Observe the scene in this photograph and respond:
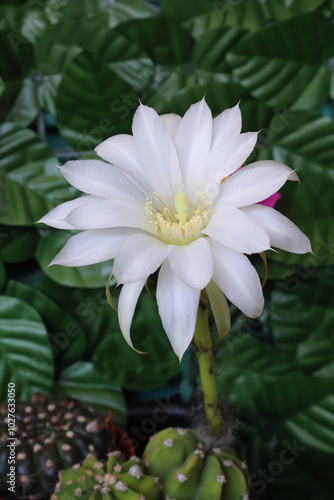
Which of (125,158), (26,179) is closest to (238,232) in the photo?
(125,158)

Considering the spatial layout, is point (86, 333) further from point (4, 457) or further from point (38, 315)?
point (4, 457)

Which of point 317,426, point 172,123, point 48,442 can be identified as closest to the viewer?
point 172,123

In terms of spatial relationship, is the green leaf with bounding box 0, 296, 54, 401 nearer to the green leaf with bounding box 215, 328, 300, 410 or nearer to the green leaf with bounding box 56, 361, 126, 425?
the green leaf with bounding box 56, 361, 126, 425

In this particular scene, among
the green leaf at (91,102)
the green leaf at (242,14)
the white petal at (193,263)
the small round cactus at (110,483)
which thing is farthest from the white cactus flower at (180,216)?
the green leaf at (242,14)

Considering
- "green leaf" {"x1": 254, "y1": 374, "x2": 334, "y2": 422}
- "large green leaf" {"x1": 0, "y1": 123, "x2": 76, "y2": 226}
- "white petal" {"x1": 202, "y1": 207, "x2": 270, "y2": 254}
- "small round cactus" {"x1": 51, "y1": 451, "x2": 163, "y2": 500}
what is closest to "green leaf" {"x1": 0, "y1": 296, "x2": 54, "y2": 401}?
"large green leaf" {"x1": 0, "y1": 123, "x2": 76, "y2": 226}

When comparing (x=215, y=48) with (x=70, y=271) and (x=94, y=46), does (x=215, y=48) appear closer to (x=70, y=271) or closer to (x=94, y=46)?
(x=94, y=46)

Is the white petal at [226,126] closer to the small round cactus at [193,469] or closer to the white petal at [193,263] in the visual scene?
the white petal at [193,263]

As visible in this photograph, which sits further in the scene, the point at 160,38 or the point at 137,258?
the point at 160,38

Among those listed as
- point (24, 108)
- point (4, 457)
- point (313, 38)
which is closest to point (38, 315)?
point (4, 457)
